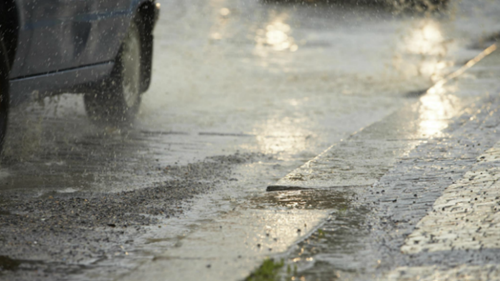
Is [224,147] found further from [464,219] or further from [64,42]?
[464,219]

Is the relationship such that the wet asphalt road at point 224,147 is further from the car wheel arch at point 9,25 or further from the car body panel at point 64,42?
the car wheel arch at point 9,25

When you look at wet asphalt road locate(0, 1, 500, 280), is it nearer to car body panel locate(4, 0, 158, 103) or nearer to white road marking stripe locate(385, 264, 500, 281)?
white road marking stripe locate(385, 264, 500, 281)

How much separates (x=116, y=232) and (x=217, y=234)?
1.82 ft

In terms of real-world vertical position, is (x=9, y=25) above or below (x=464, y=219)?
above

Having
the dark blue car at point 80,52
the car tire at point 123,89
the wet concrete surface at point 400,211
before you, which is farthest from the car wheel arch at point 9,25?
the wet concrete surface at point 400,211

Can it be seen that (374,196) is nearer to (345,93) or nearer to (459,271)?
(459,271)

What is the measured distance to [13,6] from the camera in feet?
14.7

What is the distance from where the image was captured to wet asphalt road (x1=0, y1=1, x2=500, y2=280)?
3.38 meters

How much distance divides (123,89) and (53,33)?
1.29m

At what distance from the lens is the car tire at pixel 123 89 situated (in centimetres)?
602

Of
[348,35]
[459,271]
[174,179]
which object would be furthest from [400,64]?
[459,271]

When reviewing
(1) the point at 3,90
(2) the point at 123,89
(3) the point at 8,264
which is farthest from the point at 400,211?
(2) the point at 123,89

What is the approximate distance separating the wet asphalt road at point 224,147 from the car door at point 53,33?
68cm

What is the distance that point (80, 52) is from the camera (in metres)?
5.25
